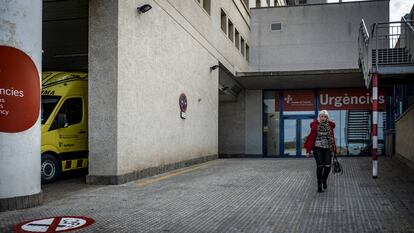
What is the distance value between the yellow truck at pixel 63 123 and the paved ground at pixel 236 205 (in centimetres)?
54

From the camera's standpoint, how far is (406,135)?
15469 mm

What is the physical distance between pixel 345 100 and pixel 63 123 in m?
19.8

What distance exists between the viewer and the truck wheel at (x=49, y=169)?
35.0 ft

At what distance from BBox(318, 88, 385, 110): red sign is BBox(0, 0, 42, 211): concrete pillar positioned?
72.3 ft

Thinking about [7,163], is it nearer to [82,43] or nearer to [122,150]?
[122,150]

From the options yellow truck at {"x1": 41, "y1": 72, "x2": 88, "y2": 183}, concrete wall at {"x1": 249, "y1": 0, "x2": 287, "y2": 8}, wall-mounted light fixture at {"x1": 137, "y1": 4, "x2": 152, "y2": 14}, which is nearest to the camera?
yellow truck at {"x1": 41, "y1": 72, "x2": 88, "y2": 183}

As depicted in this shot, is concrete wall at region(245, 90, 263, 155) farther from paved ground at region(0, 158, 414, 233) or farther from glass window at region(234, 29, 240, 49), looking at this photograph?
paved ground at region(0, 158, 414, 233)

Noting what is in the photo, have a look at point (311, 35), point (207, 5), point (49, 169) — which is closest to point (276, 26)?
point (311, 35)

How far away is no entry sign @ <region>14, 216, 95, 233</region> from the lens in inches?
240

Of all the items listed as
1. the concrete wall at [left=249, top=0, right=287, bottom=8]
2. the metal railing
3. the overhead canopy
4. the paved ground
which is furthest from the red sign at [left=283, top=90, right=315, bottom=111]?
the paved ground

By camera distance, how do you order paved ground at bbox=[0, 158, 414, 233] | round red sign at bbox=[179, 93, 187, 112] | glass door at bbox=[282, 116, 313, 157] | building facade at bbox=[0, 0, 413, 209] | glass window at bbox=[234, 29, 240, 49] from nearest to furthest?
paved ground at bbox=[0, 158, 414, 233] → building facade at bbox=[0, 0, 413, 209] → round red sign at bbox=[179, 93, 187, 112] → glass window at bbox=[234, 29, 240, 49] → glass door at bbox=[282, 116, 313, 157]

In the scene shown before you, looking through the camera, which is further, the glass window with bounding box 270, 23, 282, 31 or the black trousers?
the glass window with bounding box 270, 23, 282, 31

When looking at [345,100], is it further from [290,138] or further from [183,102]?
[183,102]

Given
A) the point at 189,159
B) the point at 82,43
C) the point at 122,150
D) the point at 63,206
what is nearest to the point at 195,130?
the point at 189,159
